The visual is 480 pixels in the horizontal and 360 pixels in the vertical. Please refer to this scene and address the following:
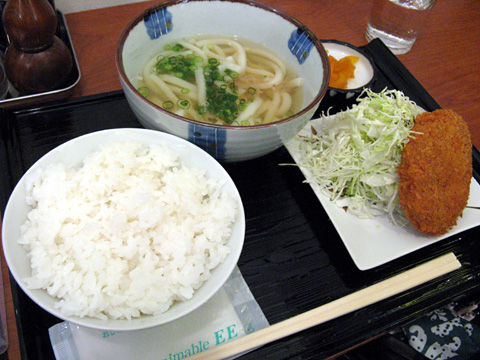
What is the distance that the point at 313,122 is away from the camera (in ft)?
5.61

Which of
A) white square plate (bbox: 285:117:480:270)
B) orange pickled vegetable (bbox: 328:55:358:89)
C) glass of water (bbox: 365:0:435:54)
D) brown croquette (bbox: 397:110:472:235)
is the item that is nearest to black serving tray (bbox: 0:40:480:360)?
white square plate (bbox: 285:117:480:270)

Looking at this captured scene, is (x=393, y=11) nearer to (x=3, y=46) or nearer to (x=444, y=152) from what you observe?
(x=444, y=152)

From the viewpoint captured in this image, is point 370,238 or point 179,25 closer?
point 370,238

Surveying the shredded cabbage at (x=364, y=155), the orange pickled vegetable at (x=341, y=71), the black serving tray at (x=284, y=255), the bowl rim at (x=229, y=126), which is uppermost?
the bowl rim at (x=229, y=126)

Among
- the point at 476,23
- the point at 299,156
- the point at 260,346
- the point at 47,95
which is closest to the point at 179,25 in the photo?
the point at 47,95

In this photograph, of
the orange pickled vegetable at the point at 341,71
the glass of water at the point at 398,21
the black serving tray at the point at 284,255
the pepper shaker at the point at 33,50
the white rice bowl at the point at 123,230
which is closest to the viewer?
the white rice bowl at the point at 123,230

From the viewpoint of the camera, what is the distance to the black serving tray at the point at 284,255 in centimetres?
112

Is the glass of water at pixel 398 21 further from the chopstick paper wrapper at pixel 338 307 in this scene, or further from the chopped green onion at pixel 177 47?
the chopstick paper wrapper at pixel 338 307

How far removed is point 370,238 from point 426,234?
0.77ft

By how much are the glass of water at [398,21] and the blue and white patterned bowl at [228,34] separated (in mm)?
989

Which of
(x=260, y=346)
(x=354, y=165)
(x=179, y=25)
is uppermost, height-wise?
(x=179, y=25)

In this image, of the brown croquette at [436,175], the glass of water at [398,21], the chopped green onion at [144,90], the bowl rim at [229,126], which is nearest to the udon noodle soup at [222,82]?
the chopped green onion at [144,90]

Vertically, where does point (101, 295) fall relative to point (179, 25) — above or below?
below

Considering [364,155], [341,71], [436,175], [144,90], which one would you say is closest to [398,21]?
[341,71]
